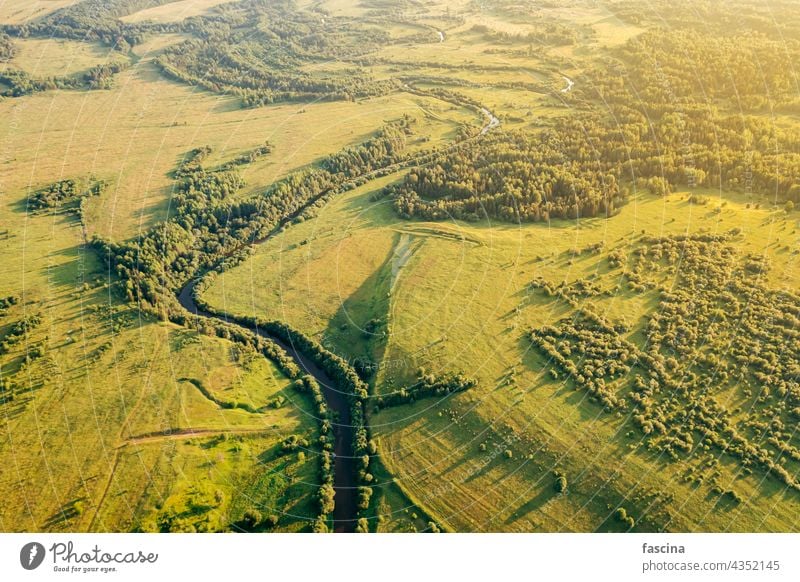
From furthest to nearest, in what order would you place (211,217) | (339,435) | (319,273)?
1. (211,217)
2. (319,273)
3. (339,435)

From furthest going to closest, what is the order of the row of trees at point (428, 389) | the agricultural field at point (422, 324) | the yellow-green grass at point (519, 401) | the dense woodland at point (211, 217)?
the dense woodland at point (211, 217), the row of trees at point (428, 389), the agricultural field at point (422, 324), the yellow-green grass at point (519, 401)

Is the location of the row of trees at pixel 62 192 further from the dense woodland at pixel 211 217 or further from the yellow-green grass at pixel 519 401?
the yellow-green grass at pixel 519 401

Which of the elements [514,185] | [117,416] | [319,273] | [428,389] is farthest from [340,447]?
[514,185]

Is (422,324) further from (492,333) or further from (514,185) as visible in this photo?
(514,185)

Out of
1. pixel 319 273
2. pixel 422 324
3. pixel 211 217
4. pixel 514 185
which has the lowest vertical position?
pixel 422 324

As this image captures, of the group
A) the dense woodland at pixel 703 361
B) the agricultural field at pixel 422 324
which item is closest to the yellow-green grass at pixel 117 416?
the agricultural field at pixel 422 324

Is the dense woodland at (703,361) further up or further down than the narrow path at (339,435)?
further up

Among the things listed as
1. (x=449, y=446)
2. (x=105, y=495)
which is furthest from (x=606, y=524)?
(x=105, y=495)

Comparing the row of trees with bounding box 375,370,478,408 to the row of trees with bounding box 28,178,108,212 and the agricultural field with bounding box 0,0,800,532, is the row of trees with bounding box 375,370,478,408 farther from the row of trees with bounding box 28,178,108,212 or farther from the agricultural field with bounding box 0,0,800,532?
the row of trees with bounding box 28,178,108,212
